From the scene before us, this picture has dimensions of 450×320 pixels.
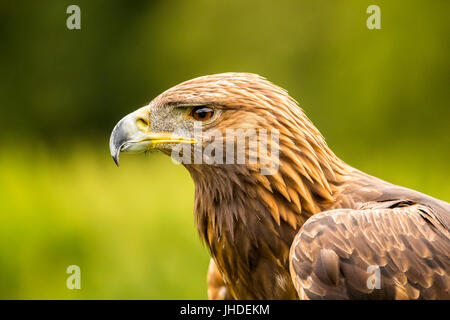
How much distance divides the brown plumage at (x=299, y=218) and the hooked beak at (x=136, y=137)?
1 cm

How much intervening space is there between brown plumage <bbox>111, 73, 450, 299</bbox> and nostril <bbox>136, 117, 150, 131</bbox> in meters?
0.01

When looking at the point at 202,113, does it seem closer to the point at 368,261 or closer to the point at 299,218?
the point at 299,218

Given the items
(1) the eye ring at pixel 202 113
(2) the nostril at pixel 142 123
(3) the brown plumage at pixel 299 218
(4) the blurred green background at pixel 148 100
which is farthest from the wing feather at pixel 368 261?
(4) the blurred green background at pixel 148 100

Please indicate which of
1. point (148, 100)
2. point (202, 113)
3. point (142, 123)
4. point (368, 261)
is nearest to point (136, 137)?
point (142, 123)

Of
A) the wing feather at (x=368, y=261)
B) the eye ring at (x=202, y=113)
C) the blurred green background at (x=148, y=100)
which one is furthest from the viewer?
the blurred green background at (x=148, y=100)

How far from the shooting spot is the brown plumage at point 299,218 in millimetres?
2443

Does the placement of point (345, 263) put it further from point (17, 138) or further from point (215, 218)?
point (17, 138)

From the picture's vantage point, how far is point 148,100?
6488 mm

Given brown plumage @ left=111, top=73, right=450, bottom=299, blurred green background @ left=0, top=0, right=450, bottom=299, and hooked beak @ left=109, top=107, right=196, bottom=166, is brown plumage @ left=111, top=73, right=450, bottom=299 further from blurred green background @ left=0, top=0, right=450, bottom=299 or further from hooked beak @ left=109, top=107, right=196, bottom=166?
blurred green background @ left=0, top=0, right=450, bottom=299

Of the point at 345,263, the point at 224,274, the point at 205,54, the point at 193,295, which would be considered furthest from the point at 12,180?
the point at 345,263

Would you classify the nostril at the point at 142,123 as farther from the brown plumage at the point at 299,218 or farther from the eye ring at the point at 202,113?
the eye ring at the point at 202,113

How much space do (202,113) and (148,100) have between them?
3802 mm

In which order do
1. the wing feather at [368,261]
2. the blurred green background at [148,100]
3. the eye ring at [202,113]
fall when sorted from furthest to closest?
the blurred green background at [148,100] < the eye ring at [202,113] < the wing feather at [368,261]

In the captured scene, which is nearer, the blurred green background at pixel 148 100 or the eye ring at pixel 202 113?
the eye ring at pixel 202 113
